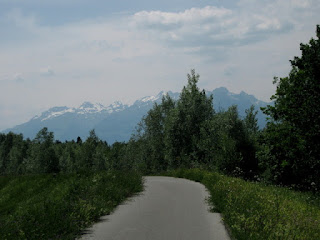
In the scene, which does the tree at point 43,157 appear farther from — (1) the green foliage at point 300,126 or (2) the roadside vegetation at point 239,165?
(1) the green foliage at point 300,126

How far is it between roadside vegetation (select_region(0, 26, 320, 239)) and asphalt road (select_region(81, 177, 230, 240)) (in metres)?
0.50

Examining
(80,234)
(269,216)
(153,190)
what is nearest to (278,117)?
(153,190)

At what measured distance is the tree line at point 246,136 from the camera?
74.4 ft

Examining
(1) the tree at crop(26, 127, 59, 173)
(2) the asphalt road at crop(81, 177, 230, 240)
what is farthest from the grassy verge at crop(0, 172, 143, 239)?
(1) the tree at crop(26, 127, 59, 173)

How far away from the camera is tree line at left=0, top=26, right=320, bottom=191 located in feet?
74.4

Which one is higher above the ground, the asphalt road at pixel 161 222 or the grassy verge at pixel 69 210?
the grassy verge at pixel 69 210

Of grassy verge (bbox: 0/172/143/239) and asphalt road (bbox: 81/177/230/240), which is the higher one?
grassy verge (bbox: 0/172/143/239)

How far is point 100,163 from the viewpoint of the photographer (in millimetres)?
92438

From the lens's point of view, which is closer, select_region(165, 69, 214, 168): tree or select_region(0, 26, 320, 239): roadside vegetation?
select_region(0, 26, 320, 239): roadside vegetation

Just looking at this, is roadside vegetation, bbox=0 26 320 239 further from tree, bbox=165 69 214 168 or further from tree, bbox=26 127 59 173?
tree, bbox=26 127 59 173

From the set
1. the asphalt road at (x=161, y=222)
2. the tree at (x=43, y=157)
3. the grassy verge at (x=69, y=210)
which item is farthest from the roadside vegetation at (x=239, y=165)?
the tree at (x=43, y=157)

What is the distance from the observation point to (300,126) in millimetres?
22938

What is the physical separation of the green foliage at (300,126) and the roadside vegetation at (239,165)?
0.06 m

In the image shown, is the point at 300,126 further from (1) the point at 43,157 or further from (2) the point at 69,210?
(1) the point at 43,157
